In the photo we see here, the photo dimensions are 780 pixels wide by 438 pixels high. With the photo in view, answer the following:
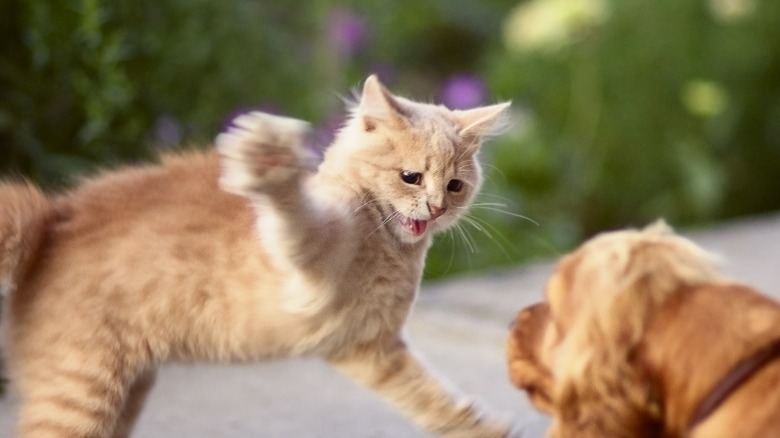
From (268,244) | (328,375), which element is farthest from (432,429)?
(328,375)

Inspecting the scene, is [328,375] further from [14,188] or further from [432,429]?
[14,188]

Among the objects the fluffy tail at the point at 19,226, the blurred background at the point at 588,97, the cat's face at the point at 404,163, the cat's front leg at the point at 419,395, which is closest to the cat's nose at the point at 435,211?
the cat's face at the point at 404,163

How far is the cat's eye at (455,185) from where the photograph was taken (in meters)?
2.26

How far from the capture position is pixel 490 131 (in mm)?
2371

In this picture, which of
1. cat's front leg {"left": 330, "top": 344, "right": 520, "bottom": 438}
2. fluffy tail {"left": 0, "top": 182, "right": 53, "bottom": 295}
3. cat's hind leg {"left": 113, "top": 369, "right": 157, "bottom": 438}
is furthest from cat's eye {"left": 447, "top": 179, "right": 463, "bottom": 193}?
fluffy tail {"left": 0, "top": 182, "right": 53, "bottom": 295}

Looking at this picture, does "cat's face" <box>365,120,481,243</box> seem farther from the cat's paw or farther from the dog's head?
A: the dog's head

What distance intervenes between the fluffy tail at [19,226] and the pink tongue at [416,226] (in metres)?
0.74

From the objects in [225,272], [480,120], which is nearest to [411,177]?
[480,120]

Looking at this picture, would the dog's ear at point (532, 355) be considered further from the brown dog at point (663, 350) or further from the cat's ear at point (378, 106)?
the cat's ear at point (378, 106)

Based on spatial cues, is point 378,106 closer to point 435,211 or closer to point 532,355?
point 435,211

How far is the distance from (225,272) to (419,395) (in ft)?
1.56

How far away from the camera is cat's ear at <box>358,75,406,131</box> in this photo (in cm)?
218

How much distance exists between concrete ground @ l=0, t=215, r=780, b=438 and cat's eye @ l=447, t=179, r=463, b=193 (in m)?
0.69

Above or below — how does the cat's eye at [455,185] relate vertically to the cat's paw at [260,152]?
below
